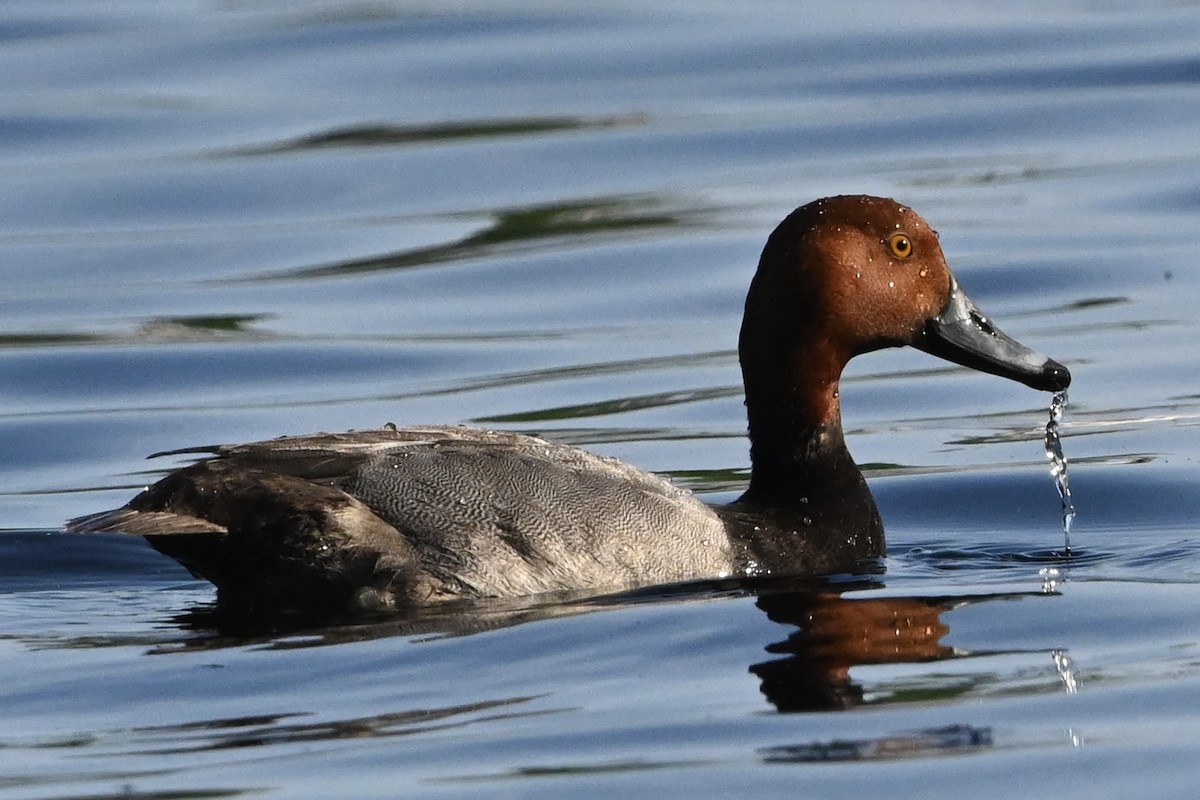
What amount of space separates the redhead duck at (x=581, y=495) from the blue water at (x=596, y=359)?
0.52 ft

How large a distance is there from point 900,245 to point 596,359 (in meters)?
4.13

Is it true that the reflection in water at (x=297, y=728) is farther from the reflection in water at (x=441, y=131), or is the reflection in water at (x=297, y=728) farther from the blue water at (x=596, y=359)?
the reflection in water at (x=441, y=131)

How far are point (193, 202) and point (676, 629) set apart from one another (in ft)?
31.0

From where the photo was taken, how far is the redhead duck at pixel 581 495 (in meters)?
7.28

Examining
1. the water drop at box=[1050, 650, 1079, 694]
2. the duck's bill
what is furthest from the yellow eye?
the water drop at box=[1050, 650, 1079, 694]

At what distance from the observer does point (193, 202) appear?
15.8m

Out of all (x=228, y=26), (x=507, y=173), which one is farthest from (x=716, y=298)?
(x=228, y=26)

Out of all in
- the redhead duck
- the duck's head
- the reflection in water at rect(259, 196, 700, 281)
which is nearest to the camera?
the redhead duck

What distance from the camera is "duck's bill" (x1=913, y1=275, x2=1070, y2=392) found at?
8312 millimetres

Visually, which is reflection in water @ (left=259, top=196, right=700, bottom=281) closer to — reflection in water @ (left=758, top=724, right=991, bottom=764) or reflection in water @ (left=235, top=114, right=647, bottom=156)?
reflection in water @ (left=235, top=114, right=647, bottom=156)

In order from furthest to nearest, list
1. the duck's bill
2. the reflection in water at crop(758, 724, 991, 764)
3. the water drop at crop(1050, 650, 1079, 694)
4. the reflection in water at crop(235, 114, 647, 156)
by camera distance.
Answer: the reflection in water at crop(235, 114, 647, 156) < the duck's bill < the water drop at crop(1050, 650, 1079, 694) < the reflection in water at crop(758, 724, 991, 764)

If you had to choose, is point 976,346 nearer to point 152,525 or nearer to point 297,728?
point 152,525

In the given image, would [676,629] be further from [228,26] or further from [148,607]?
[228,26]

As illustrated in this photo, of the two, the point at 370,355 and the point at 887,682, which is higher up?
the point at 370,355
